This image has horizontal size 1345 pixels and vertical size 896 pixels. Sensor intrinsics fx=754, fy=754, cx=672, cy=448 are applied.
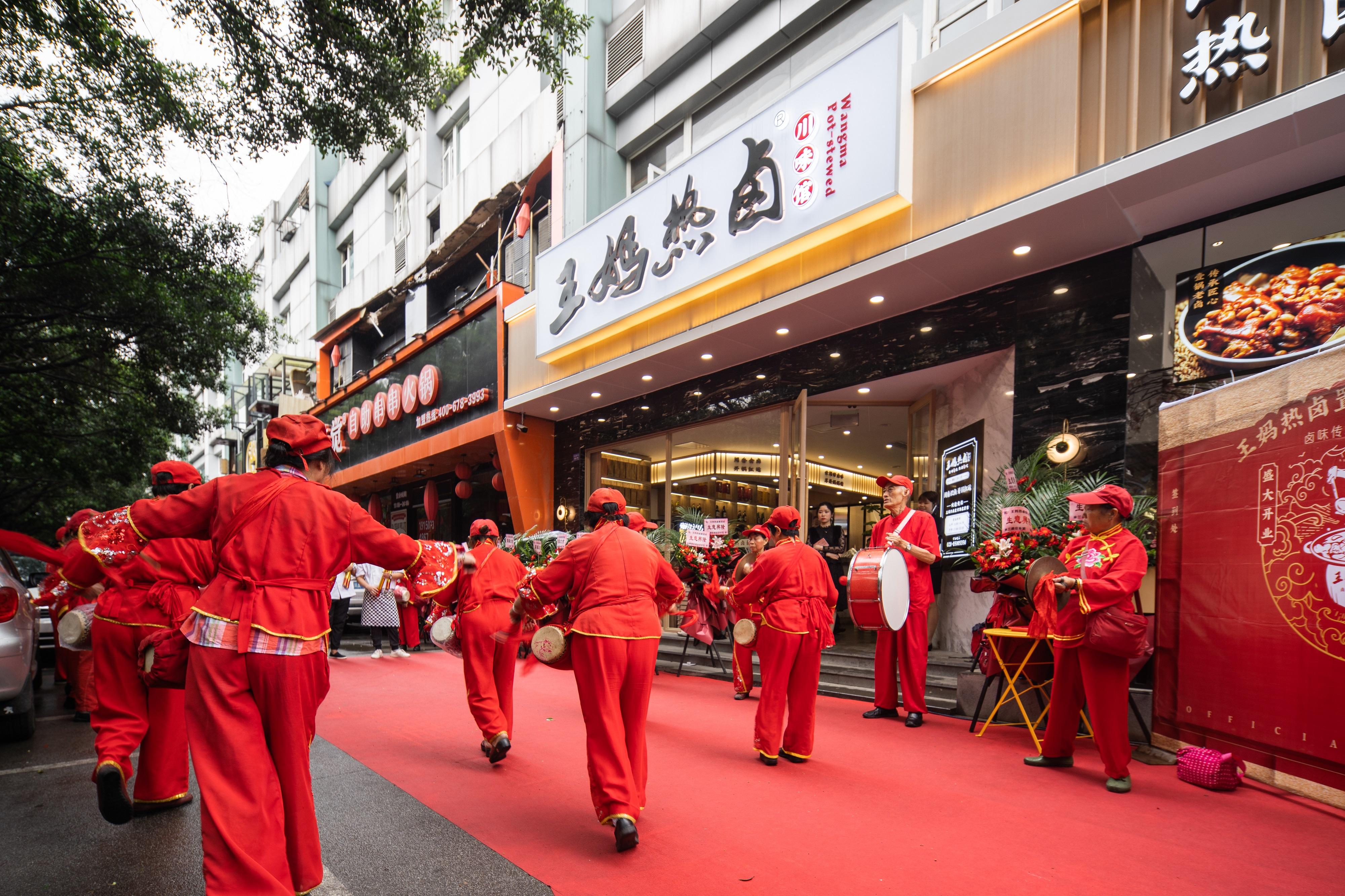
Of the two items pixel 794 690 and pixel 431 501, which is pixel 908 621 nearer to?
pixel 794 690

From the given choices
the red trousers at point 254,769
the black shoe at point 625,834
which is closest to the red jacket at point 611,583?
the black shoe at point 625,834

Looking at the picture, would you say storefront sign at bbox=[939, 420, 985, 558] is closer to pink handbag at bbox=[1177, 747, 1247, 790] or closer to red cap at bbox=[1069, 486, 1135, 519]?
red cap at bbox=[1069, 486, 1135, 519]

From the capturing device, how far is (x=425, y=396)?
17438 mm

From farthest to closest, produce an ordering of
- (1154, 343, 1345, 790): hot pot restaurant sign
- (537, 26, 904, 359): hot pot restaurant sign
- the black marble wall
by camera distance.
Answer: (537, 26, 904, 359): hot pot restaurant sign
the black marble wall
(1154, 343, 1345, 790): hot pot restaurant sign

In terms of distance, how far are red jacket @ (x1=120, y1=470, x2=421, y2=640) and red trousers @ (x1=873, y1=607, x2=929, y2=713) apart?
4.77 metres

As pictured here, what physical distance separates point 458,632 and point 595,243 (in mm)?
8192

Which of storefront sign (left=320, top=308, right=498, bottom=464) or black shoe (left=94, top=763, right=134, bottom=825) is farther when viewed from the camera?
A: storefront sign (left=320, top=308, right=498, bottom=464)

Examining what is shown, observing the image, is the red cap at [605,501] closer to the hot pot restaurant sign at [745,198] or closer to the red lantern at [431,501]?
the hot pot restaurant sign at [745,198]

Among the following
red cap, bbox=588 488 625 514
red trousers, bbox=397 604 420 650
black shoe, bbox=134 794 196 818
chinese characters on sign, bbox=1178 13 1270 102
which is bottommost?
red trousers, bbox=397 604 420 650

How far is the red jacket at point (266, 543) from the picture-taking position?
2.82 meters

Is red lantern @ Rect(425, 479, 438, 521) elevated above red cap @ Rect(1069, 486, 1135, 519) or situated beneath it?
situated beneath

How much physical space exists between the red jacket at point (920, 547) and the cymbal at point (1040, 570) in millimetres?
1043

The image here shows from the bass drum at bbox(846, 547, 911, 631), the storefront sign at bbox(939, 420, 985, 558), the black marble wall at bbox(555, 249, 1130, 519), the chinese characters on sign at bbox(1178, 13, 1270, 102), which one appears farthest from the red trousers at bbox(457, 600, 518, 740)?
the chinese characters on sign at bbox(1178, 13, 1270, 102)

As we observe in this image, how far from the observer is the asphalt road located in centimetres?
320
